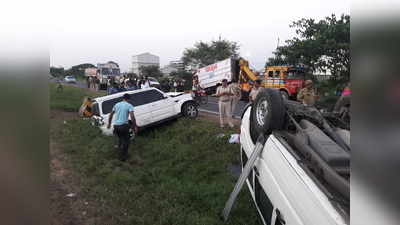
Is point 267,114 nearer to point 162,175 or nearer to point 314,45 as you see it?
point 162,175

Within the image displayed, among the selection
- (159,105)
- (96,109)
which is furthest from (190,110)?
(96,109)

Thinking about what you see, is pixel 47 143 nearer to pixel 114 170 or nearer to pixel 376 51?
pixel 376 51

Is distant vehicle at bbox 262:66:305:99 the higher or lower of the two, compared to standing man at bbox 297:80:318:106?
higher

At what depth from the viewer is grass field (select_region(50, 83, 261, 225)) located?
4352mm

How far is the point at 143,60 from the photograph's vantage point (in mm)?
61750

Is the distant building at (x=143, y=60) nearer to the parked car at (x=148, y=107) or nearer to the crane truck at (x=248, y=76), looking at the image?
the crane truck at (x=248, y=76)

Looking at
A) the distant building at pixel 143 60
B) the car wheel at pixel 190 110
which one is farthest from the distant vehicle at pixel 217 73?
the distant building at pixel 143 60

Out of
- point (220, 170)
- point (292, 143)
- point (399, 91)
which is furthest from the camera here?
point (220, 170)

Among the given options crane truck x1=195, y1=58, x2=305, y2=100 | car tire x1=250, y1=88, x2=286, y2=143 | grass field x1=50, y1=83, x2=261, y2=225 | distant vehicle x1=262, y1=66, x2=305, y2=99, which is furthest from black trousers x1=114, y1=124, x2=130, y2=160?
distant vehicle x1=262, y1=66, x2=305, y2=99

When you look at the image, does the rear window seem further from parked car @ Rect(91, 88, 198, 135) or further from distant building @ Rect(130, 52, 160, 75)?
distant building @ Rect(130, 52, 160, 75)

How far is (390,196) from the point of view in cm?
64

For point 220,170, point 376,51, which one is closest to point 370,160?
point 376,51

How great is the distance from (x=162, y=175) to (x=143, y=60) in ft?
190

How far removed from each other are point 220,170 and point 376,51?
565 centimetres
